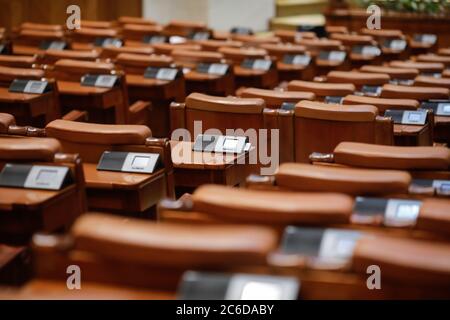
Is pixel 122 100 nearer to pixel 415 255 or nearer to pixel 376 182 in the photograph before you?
pixel 376 182

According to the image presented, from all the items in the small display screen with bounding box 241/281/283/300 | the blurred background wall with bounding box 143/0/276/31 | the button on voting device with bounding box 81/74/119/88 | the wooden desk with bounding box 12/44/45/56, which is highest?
the blurred background wall with bounding box 143/0/276/31

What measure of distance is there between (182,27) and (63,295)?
422 cm

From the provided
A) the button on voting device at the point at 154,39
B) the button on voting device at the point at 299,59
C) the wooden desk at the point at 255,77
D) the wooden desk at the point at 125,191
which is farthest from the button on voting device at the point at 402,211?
the button on voting device at the point at 154,39

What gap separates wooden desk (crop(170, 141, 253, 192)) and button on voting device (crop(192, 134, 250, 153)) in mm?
15

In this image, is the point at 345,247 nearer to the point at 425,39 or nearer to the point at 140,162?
the point at 140,162

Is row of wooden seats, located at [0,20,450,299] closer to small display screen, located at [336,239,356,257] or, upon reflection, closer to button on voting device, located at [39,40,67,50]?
small display screen, located at [336,239,356,257]

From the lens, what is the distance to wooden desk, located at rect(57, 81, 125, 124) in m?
3.00

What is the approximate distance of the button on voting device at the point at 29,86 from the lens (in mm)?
2822

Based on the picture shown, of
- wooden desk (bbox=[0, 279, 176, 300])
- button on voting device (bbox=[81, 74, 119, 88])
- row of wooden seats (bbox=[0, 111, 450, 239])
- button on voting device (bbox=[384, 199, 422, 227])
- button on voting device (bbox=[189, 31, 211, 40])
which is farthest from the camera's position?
button on voting device (bbox=[189, 31, 211, 40])

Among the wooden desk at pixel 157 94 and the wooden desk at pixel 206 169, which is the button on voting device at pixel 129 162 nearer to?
the wooden desk at pixel 206 169

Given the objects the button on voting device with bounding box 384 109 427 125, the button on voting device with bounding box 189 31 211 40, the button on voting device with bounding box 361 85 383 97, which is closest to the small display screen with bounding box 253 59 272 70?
the button on voting device with bounding box 361 85 383 97

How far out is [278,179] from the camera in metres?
1.55

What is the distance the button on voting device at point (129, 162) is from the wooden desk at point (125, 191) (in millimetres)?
14

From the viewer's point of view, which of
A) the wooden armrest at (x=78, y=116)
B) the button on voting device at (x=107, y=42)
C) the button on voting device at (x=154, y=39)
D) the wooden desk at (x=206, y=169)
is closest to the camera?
the wooden desk at (x=206, y=169)
